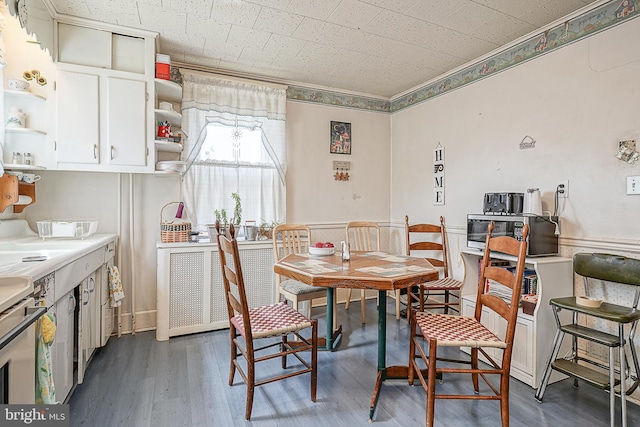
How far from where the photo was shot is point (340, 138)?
13.3 feet

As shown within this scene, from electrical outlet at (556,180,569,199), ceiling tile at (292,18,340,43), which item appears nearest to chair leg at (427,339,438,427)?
electrical outlet at (556,180,569,199)

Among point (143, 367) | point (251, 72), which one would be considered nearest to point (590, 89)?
point (251, 72)

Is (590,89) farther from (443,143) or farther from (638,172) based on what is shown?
(443,143)

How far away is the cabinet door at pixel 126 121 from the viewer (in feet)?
8.77

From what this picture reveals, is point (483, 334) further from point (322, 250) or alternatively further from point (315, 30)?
point (315, 30)

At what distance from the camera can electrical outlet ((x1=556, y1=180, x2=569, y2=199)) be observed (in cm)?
245

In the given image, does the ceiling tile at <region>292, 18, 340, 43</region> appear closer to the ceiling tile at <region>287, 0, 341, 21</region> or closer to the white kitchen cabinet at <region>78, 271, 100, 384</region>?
the ceiling tile at <region>287, 0, 341, 21</region>

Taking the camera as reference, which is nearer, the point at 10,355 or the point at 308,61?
the point at 10,355

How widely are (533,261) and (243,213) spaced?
261 centimetres

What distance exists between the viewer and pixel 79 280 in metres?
1.92

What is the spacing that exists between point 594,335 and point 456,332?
0.85 meters

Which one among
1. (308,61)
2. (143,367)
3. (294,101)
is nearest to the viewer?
(143,367)

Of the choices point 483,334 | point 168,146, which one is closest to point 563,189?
point 483,334

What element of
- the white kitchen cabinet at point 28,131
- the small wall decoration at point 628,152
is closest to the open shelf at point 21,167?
the white kitchen cabinet at point 28,131
